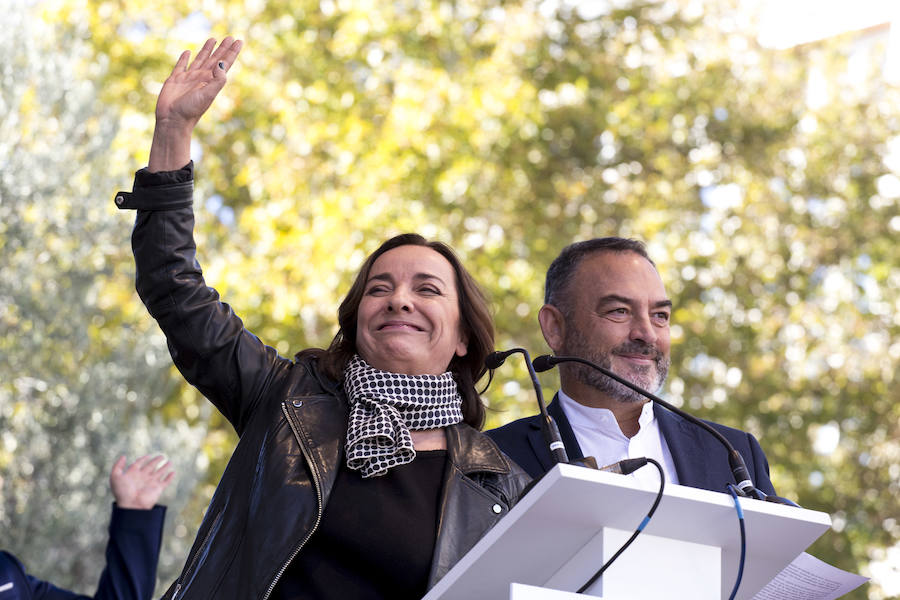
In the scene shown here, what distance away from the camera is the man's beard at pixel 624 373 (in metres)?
4.07

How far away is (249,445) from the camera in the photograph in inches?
124

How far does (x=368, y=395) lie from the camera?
3.20 meters

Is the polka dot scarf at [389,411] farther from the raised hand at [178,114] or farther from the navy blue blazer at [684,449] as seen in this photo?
the raised hand at [178,114]

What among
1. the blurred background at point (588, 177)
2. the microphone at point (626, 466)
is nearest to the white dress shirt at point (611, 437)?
the microphone at point (626, 466)

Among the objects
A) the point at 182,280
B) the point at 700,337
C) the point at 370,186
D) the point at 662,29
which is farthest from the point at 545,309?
the point at 662,29

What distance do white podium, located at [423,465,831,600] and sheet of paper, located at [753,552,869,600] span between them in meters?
0.06

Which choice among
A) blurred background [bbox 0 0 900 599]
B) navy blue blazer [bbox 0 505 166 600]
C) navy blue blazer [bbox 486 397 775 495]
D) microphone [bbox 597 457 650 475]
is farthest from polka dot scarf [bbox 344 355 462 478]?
blurred background [bbox 0 0 900 599]

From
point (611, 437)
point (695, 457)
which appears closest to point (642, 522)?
point (695, 457)

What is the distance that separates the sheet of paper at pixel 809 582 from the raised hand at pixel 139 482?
12.7 ft

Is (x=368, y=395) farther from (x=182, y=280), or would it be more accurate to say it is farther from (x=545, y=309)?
(x=545, y=309)

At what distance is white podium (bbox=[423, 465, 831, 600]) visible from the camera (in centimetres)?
199

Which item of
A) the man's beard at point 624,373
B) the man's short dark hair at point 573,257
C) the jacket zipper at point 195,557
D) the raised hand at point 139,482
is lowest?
the jacket zipper at point 195,557

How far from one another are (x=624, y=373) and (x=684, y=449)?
0.34 metres

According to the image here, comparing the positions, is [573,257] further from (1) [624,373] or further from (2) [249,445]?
(2) [249,445]
